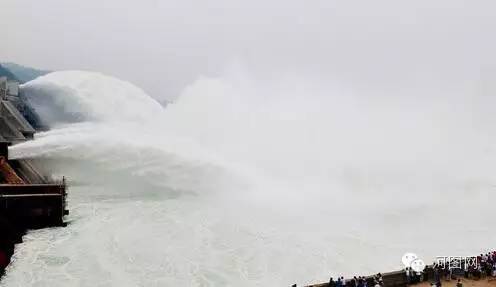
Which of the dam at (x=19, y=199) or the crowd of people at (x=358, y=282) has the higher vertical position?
the dam at (x=19, y=199)

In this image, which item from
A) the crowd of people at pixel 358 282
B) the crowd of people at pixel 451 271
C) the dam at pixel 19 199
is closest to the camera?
the crowd of people at pixel 358 282

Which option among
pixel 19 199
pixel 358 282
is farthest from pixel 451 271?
pixel 19 199

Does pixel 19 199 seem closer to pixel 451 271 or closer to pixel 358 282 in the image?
pixel 358 282

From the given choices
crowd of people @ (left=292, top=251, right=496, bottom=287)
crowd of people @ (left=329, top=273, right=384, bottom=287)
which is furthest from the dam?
crowd of people @ (left=292, top=251, right=496, bottom=287)

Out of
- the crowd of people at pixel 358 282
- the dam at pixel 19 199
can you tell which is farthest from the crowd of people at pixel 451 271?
the dam at pixel 19 199

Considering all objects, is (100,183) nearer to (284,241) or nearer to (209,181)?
(209,181)

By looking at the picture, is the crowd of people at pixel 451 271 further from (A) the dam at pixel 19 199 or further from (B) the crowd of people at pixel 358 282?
(A) the dam at pixel 19 199

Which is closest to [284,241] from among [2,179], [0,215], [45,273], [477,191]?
[45,273]

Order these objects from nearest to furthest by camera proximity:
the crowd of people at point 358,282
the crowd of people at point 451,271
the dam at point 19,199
Answer: the crowd of people at point 358,282 → the crowd of people at point 451,271 → the dam at point 19,199

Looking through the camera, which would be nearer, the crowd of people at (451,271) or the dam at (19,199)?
the crowd of people at (451,271)

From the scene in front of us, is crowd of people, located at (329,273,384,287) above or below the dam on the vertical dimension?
below

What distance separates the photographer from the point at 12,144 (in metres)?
34.4

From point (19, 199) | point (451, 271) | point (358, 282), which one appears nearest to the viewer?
point (358, 282)

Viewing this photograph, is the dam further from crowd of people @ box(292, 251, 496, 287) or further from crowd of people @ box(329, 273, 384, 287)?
crowd of people @ box(292, 251, 496, 287)
